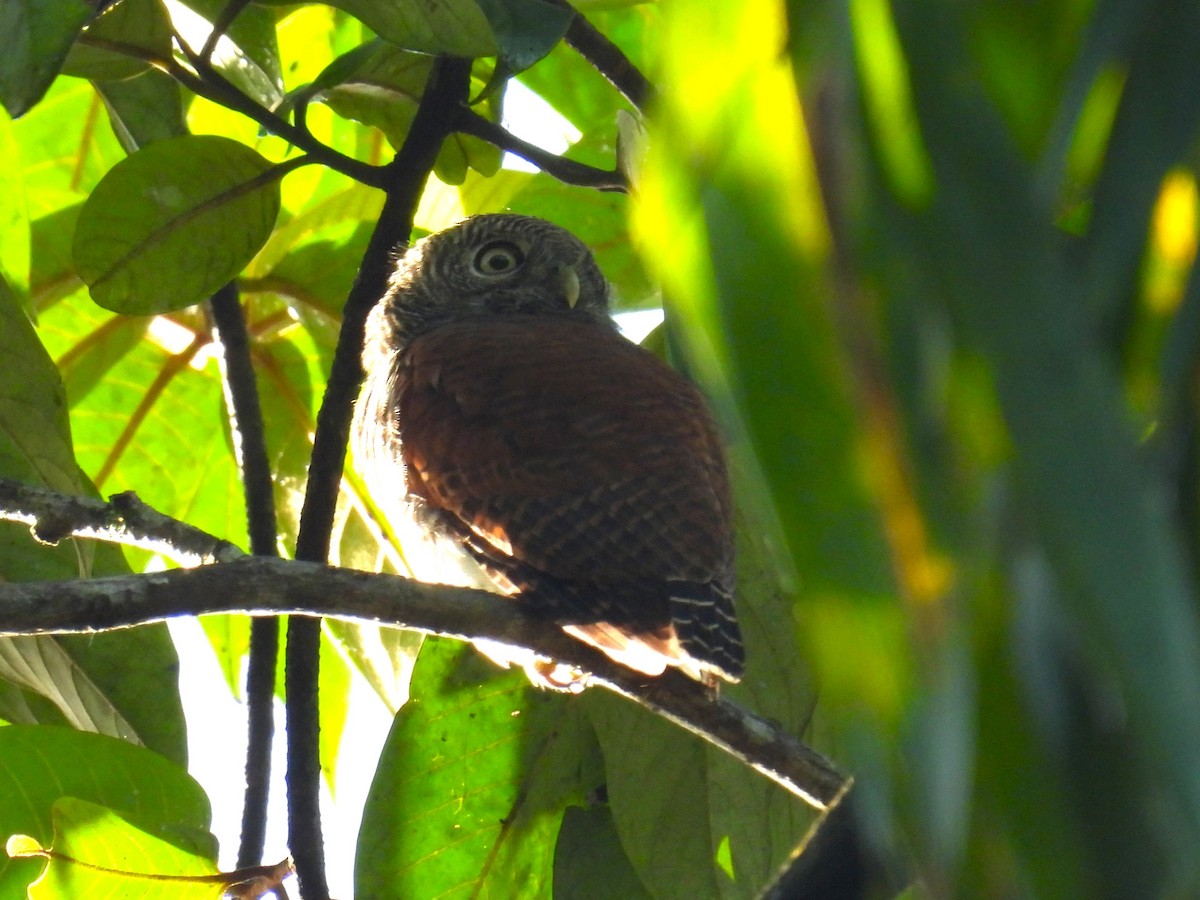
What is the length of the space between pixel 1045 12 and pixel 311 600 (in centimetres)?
141

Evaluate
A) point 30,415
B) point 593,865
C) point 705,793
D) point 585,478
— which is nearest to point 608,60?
point 585,478

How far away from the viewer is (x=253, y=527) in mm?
2979

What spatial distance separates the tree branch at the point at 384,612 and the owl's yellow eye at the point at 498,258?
236 centimetres

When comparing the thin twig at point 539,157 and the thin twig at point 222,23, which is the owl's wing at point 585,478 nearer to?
the thin twig at point 539,157

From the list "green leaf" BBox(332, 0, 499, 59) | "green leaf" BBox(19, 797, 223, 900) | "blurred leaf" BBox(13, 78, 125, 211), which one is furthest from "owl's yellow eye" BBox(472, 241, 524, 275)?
"green leaf" BBox(19, 797, 223, 900)

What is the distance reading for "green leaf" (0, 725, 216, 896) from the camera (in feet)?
7.74

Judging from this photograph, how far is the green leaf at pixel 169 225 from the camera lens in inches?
106

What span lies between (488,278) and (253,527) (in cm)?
181

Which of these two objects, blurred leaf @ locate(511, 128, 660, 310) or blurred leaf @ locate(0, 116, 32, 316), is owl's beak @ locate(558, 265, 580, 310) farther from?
blurred leaf @ locate(0, 116, 32, 316)

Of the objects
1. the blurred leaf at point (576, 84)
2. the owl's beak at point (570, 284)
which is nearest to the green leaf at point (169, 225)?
the blurred leaf at point (576, 84)

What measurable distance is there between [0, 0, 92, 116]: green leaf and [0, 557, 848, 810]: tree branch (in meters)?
0.76

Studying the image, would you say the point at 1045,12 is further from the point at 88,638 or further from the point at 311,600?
the point at 88,638

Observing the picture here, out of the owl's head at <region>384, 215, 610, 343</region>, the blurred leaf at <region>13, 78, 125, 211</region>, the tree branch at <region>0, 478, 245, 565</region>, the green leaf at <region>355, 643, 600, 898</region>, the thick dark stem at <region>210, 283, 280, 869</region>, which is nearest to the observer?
the tree branch at <region>0, 478, 245, 565</region>

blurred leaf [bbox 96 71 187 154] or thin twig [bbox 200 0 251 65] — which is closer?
thin twig [bbox 200 0 251 65]
